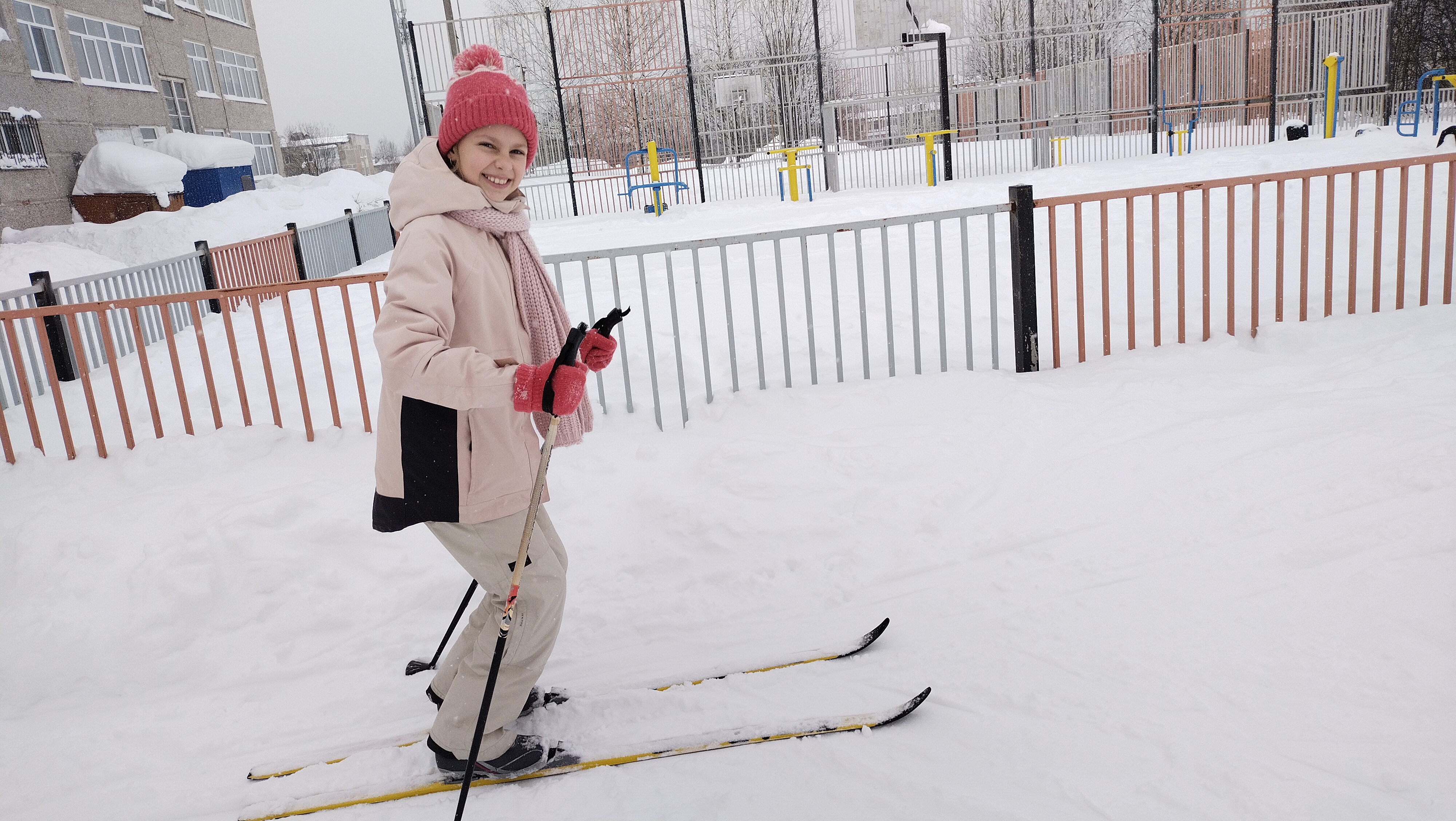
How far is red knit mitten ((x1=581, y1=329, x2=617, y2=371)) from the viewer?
2322 mm

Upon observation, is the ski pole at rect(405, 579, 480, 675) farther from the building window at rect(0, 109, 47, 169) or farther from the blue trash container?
the blue trash container

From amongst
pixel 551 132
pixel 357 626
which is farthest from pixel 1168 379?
pixel 551 132

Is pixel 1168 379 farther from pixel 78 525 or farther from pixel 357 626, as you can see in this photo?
pixel 78 525

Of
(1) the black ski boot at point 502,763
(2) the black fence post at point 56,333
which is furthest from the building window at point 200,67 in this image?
(1) the black ski boot at point 502,763

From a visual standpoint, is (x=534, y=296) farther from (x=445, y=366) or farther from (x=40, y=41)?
(x=40, y=41)

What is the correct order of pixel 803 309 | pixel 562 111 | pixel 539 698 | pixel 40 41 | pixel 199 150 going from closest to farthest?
1. pixel 539 698
2. pixel 803 309
3. pixel 562 111
4. pixel 40 41
5. pixel 199 150

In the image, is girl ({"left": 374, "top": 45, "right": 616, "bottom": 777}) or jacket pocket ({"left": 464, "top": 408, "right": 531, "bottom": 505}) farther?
jacket pocket ({"left": 464, "top": 408, "right": 531, "bottom": 505})

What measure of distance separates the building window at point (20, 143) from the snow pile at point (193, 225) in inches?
47.6

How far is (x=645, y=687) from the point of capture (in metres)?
2.88

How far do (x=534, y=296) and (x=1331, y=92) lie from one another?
19369mm

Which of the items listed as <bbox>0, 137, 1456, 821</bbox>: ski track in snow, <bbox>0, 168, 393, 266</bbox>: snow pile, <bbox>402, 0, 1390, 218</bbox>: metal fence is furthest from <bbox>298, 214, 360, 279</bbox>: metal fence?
<bbox>0, 137, 1456, 821</bbox>: ski track in snow

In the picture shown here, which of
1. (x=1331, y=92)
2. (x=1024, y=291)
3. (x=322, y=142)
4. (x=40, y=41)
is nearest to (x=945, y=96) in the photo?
(x=1331, y=92)

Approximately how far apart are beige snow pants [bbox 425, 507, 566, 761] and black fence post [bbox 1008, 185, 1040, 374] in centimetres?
367

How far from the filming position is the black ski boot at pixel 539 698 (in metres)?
Answer: 2.78
